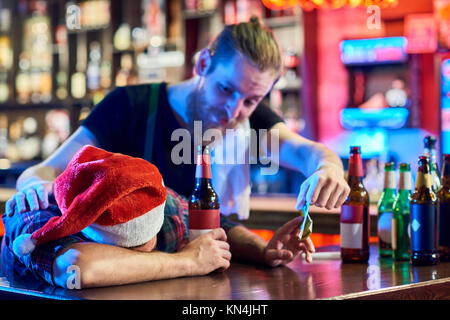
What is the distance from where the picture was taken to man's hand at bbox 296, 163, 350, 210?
1.27 m

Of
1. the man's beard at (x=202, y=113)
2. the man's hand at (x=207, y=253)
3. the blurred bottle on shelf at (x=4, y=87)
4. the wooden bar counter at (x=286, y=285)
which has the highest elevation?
the blurred bottle on shelf at (x=4, y=87)

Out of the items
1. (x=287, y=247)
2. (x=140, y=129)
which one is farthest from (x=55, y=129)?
(x=287, y=247)

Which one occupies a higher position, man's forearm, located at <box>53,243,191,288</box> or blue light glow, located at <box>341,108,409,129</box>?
blue light glow, located at <box>341,108,409,129</box>

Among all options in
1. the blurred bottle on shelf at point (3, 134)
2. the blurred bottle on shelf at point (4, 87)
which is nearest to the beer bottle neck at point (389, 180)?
the blurred bottle on shelf at point (3, 134)

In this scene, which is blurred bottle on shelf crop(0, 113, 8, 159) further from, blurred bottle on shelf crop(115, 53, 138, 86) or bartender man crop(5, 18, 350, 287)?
bartender man crop(5, 18, 350, 287)

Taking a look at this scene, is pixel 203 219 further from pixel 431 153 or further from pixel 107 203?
pixel 431 153

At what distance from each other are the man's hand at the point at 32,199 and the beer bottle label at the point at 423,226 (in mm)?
842

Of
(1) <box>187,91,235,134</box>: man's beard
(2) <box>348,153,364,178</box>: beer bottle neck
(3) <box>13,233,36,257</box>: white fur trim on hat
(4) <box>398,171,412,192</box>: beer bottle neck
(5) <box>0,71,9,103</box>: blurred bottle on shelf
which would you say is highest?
(5) <box>0,71,9,103</box>: blurred bottle on shelf

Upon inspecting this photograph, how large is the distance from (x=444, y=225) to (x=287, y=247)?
1.43ft

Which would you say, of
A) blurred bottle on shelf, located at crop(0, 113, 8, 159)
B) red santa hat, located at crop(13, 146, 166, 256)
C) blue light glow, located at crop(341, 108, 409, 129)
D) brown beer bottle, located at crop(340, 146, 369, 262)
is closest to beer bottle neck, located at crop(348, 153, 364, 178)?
brown beer bottle, located at crop(340, 146, 369, 262)

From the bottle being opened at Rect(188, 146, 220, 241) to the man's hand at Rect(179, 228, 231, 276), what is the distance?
3 centimetres

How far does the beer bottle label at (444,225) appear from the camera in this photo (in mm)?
1492

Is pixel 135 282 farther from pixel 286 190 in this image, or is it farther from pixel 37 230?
pixel 286 190

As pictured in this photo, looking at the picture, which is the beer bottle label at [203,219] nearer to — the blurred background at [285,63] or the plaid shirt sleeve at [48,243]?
the plaid shirt sleeve at [48,243]
